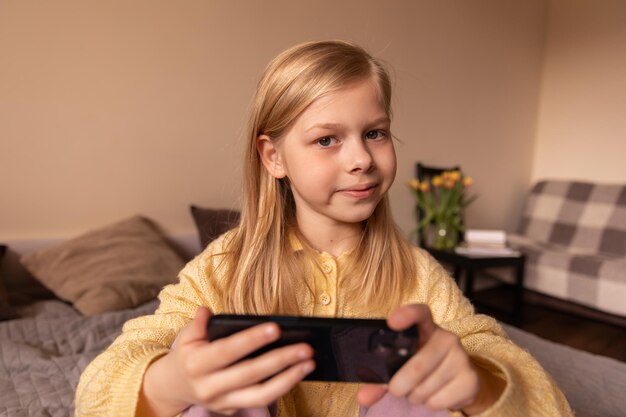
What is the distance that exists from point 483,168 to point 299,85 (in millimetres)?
2893

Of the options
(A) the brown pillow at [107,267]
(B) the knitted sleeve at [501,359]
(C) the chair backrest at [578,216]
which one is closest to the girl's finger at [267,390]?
(B) the knitted sleeve at [501,359]

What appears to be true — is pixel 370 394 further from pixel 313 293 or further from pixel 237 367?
pixel 313 293

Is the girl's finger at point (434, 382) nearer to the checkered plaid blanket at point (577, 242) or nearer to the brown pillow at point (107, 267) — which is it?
the brown pillow at point (107, 267)

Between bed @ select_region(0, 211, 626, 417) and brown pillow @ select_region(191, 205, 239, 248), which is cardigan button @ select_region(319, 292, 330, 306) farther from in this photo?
brown pillow @ select_region(191, 205, 239, 248)

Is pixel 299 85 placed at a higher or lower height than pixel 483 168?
higher

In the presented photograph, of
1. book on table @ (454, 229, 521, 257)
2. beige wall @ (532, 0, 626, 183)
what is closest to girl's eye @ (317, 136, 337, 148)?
book on table @ (454, 229, 521, 257)

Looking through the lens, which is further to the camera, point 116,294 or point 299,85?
point 116,294

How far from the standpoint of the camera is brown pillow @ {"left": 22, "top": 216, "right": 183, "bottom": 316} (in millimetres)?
1629

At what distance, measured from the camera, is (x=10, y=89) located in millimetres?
1787

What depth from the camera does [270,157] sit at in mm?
953

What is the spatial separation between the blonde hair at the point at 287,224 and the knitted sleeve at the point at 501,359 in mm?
87

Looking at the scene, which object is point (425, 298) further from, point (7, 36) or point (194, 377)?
point (7, 36)

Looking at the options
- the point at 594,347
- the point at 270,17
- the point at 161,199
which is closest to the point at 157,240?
the point at 161,199

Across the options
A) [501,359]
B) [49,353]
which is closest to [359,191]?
[501,359]
